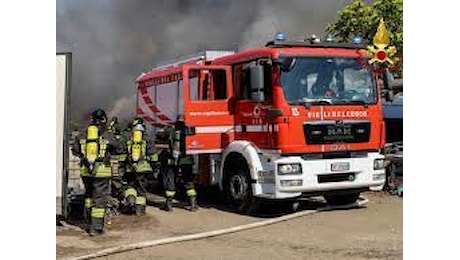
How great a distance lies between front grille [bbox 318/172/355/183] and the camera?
754 centimetres

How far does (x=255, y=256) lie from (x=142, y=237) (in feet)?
5.01

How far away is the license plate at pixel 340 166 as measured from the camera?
755 cm

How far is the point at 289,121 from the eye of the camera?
7.28m

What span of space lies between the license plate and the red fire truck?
0.01 metres

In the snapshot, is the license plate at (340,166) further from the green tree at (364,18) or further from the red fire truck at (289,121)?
the green tree at (364,18)

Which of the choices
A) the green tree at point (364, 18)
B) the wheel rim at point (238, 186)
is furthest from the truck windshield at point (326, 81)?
the green tree at point (364, 18)

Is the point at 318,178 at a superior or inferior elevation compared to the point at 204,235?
superior

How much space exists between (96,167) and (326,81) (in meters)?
2.95

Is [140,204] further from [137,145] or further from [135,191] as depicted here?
[137,145]

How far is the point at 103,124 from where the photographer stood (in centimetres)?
676

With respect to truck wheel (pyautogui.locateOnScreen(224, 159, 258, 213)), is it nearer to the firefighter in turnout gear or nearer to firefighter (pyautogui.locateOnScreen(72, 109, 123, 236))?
the firefighter in turnout gear

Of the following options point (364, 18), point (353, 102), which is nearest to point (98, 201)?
point (353, 102)

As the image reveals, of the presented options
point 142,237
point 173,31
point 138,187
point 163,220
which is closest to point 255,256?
point 142,237

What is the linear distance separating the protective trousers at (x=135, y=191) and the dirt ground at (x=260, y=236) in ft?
0.58
